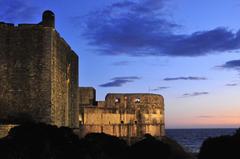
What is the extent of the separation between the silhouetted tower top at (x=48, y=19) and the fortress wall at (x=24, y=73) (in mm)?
384

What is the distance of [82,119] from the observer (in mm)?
44938

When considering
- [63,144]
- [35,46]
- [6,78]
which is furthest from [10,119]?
[63,144]

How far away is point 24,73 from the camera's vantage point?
25.9m

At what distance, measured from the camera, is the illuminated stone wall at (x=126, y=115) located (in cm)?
4525

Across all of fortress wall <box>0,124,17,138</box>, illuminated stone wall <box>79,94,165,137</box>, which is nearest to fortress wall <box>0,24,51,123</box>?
fortress wall <box>0,124,17,138</box>

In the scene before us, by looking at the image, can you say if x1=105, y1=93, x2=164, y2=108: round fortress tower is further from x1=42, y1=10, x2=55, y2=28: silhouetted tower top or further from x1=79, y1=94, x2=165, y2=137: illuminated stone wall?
x1=42, y1=10, x2=55, y2=28: silhouetted tower top

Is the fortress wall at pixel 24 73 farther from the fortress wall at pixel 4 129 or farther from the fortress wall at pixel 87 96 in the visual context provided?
the fortress wall at pixel 87 96

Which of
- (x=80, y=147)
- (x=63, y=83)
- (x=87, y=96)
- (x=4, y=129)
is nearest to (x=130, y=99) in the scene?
(x=87, y=96)

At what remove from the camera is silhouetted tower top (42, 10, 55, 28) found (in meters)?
26.3

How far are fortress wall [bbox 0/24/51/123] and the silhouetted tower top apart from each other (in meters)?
0.38

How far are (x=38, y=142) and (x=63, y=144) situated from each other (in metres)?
1.10

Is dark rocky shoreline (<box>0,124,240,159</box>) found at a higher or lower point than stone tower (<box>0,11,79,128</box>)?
lower

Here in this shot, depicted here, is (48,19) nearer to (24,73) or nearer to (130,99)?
(24,73)

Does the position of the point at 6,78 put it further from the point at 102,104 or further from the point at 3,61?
the point at 102,104
